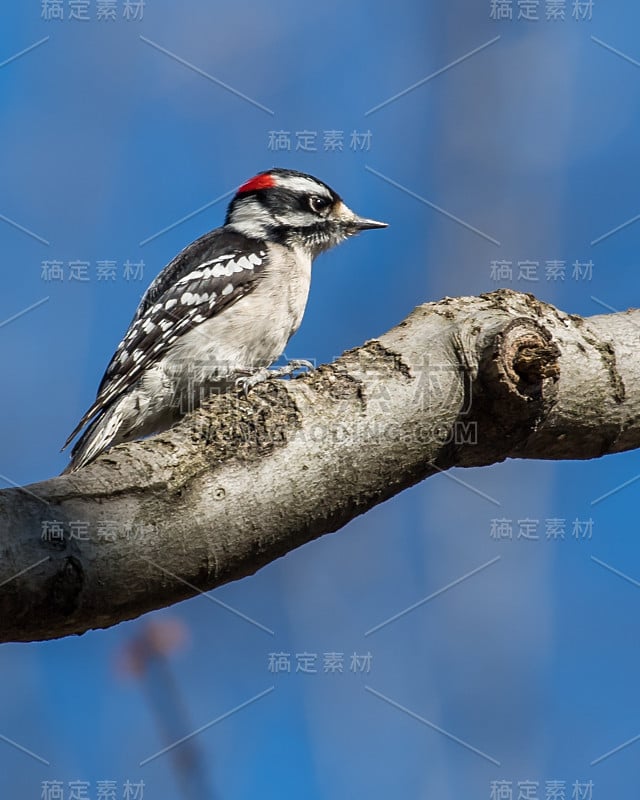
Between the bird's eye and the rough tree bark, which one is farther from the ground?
the bird's eye

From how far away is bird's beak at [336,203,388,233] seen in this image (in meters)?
5.70

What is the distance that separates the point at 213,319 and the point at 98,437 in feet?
→ 3.00

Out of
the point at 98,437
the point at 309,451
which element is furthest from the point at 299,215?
the point at 309,451

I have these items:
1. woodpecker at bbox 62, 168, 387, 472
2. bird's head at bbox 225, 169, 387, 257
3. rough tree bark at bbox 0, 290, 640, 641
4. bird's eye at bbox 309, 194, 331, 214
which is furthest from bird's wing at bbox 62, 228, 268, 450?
rough tree bark at bbox 0, 290, 640, 641

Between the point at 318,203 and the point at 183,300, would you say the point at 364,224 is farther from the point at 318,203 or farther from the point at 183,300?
the point at 183,300

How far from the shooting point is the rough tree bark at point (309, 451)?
75.5 inches

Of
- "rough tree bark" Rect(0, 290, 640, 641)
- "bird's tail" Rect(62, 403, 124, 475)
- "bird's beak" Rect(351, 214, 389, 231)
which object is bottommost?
"bird's tail" Rect(62, 403, 124, 475)

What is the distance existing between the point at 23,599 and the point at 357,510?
875 millimetres

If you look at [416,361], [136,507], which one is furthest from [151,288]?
[136,507]

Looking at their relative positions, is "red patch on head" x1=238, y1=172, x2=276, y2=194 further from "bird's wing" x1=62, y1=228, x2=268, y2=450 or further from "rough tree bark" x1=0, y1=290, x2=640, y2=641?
"rough tree bark" x1=0, y1=290, x2=640, y2=641

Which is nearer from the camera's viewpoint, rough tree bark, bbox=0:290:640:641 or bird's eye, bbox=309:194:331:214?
rough tree bark, bbox=0:290:640:641

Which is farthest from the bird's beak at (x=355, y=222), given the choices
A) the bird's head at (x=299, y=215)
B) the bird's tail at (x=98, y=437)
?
the bird's tail at (x=98, y=437)

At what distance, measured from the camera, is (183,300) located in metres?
5.13

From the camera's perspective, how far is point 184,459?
2240 mm
